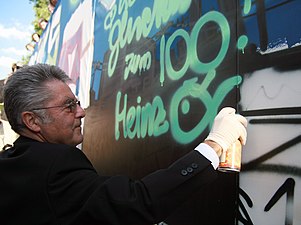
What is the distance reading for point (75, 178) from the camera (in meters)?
1.35

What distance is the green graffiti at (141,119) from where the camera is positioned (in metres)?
2.35

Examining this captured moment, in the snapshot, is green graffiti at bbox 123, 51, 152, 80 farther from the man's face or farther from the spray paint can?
the spray paint can

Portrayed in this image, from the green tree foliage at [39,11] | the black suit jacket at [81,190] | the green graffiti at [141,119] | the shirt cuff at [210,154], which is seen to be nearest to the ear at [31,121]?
the black suit jacket at [81,190]

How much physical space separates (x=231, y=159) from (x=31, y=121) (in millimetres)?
927

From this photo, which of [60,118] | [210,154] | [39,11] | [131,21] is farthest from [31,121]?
[39,11]

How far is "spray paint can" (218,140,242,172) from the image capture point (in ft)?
4.74

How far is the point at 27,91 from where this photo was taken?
5.18 ft

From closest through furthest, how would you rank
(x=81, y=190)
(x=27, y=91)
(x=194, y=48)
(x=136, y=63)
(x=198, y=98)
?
(x=81, y=190) < (x=27, y=91) < (x=198, y=98) < (x=194, y=48) < (x=136, y=63)

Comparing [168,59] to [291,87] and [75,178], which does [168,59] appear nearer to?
[291,87]

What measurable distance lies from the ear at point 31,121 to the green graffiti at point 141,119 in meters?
0.89

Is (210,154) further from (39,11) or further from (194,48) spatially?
(39,11)

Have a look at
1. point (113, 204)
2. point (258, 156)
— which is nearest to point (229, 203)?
point (258, 156)

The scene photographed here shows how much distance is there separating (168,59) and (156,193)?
125cm

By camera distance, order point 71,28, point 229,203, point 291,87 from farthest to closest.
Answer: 1. point 71,28
2. point 229,203
3. point 291,87
